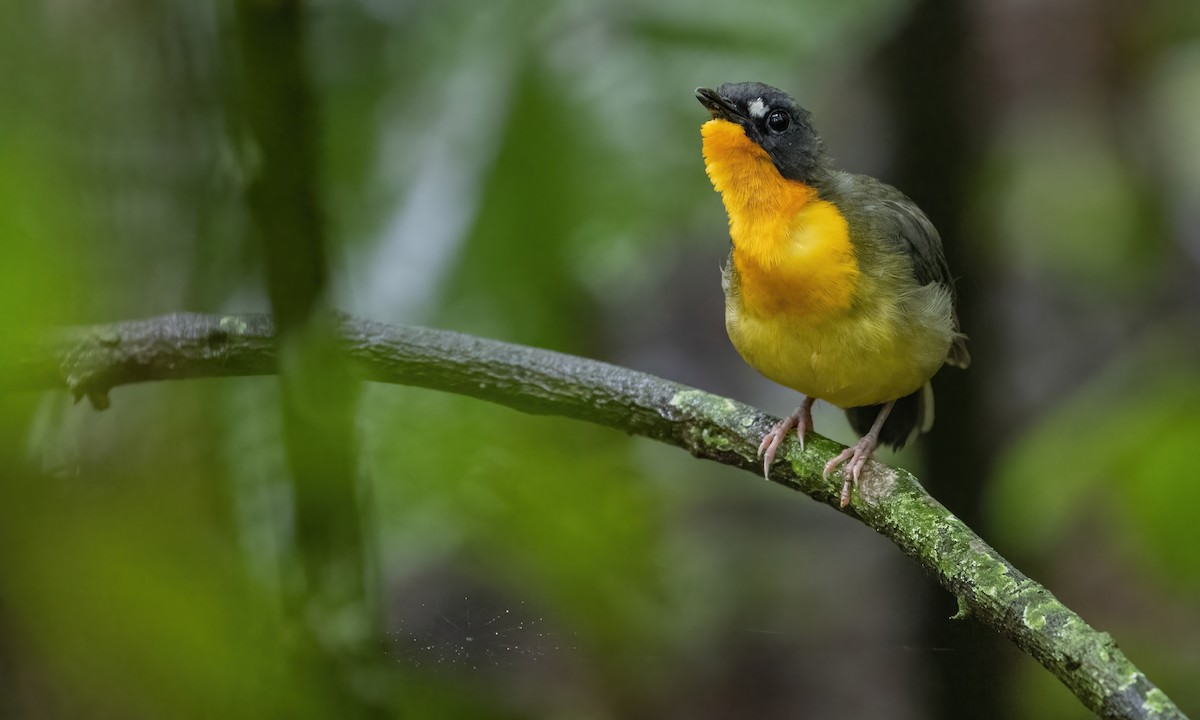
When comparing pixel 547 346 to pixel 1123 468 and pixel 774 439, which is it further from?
pixel 1123 468

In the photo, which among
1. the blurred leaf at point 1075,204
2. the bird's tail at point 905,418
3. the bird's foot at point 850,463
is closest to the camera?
the bird's foot at point 850,463

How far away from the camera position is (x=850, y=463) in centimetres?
182

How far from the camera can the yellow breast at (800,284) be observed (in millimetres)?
1946

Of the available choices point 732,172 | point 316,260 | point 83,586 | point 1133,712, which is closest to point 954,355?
point 732,172

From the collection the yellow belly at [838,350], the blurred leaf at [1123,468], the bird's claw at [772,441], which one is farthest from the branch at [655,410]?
the blurred leaf at [1123,468]

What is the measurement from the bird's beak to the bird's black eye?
6 centimetres

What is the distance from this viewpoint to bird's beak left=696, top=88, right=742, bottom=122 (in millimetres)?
1895

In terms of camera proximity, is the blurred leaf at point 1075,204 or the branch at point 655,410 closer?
the branch at point 655,410

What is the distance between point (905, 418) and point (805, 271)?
0.65 m

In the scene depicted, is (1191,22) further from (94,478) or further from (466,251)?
(94,478)

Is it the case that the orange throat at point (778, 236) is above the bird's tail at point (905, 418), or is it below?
above

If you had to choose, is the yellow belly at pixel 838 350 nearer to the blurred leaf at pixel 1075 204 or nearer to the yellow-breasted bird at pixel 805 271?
the yellow-breasted bird at pixel 805 271

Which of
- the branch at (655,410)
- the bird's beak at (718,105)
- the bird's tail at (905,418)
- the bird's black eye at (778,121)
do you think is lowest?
the bird's tail at (905,418)

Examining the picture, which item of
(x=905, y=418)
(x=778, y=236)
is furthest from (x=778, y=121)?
(x=905, y=418)
